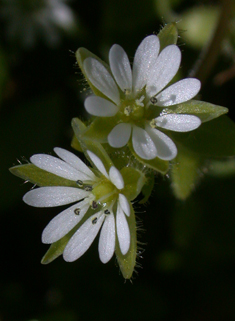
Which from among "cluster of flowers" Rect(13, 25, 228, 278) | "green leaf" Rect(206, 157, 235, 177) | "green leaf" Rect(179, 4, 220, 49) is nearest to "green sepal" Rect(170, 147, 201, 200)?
"cluster of flowers" Rect(13, 25, 228, 278)

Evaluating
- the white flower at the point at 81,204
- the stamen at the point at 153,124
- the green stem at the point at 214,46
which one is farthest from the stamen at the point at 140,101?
the green stem at the point at 214,46

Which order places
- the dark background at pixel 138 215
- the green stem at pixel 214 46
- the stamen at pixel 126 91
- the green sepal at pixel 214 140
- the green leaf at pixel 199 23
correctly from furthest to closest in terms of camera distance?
the green leaf at pixel 199 23
the dark background at pixel 138 215
the green stem at pixel 214 46
the green sepal at pixel 214 140
the stamen at pixel 126 91

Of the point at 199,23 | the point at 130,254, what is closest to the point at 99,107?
the point at 130,254

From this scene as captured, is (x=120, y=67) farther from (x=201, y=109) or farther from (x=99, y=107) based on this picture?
(x=201, y=109)

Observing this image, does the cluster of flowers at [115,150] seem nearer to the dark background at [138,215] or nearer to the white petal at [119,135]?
the white petal at [119,135]

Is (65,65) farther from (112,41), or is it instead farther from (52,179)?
(52,179)

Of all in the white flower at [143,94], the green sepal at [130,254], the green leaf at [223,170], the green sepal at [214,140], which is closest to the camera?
the white flower at [143,94]

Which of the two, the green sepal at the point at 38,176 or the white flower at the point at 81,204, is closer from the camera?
the white flower at the point at 81,204
